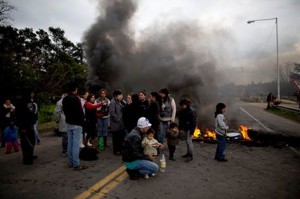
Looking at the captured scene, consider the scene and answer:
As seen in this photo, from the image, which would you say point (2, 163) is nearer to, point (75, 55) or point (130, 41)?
point (130, 41)

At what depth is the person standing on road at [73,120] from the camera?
562 cm

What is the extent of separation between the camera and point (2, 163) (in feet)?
20.3

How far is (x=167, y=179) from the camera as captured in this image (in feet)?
16.1

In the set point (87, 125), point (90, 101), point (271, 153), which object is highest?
point (90, 101)

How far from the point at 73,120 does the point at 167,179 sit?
8.40 ft

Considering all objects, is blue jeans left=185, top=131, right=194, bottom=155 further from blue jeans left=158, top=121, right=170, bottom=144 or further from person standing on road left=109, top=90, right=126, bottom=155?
person standing on road left=109, top=90, right=126, bottom=155

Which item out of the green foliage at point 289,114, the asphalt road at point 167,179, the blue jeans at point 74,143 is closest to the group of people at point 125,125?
the blue jeans at point 74,143

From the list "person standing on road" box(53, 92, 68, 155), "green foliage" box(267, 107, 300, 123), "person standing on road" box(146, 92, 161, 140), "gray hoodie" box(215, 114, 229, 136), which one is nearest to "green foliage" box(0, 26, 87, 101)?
"person standing on road" box(53, 92, 68, 155)

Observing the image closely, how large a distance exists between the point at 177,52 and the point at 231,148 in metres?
16.4

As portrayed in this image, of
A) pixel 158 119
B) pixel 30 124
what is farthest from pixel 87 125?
pixel 158 119

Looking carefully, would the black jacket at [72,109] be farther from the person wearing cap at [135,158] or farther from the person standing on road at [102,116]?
the person standing on road at [102,116]

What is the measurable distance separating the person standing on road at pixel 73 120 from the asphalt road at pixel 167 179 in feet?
1.13

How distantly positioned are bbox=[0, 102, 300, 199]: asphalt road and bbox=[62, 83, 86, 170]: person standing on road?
0.34 m

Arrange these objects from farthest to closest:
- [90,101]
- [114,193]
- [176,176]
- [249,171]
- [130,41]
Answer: [130,41]
[90,101]
[249,171]
[176,176]
[114,193]
